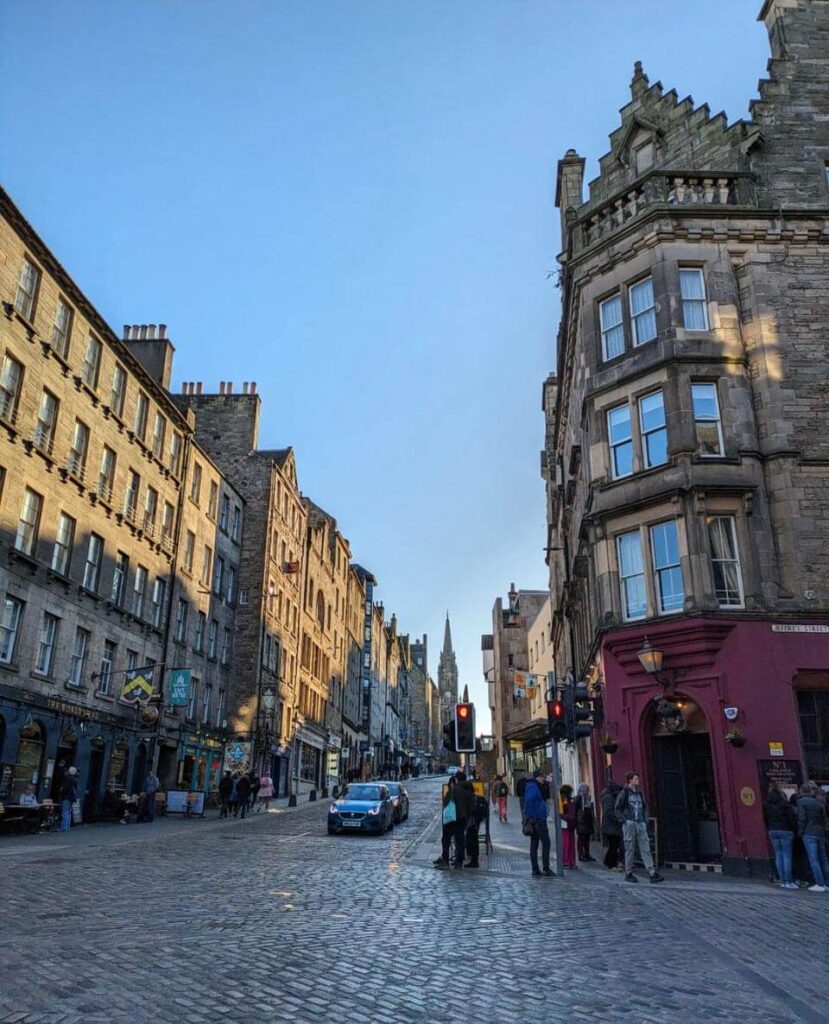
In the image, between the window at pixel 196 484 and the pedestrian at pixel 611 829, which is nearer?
the pedestrian at pixel 611 829

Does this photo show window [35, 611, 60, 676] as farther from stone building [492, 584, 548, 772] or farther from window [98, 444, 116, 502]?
stone building [492, 584, 548, 772]

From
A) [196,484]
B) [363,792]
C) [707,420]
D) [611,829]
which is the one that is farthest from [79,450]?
[611,829]

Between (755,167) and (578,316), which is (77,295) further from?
(755,167)

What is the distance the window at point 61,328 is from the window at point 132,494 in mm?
5959

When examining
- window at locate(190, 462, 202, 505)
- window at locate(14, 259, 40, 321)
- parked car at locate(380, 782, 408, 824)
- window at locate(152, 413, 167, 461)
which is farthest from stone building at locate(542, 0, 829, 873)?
window at locate(190, 462, 202, 505)

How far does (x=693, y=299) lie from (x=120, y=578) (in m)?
21.1

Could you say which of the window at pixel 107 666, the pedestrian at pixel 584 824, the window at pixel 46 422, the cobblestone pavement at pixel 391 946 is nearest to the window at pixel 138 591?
the window at pixel 107 666

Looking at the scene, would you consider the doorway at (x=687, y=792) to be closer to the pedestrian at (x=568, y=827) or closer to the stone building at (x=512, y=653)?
the pedestrian at (x=568, y=827)

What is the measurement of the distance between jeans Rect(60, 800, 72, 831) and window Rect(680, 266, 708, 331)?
2056 cm

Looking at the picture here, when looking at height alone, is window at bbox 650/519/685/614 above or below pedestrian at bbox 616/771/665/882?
above

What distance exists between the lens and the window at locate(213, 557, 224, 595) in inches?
1575

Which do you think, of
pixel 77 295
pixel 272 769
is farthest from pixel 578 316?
pixel 272 769

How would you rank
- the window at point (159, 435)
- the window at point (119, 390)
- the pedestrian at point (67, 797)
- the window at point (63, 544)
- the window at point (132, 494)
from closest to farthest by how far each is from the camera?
1. the pedestrian at point (67, 797)
2. the window at point (63, 544)
3. the window at point (119, 390)
4. the window at point (132, 494)
5. the window at point (159, 435)

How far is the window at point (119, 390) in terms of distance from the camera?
95.9 ft
